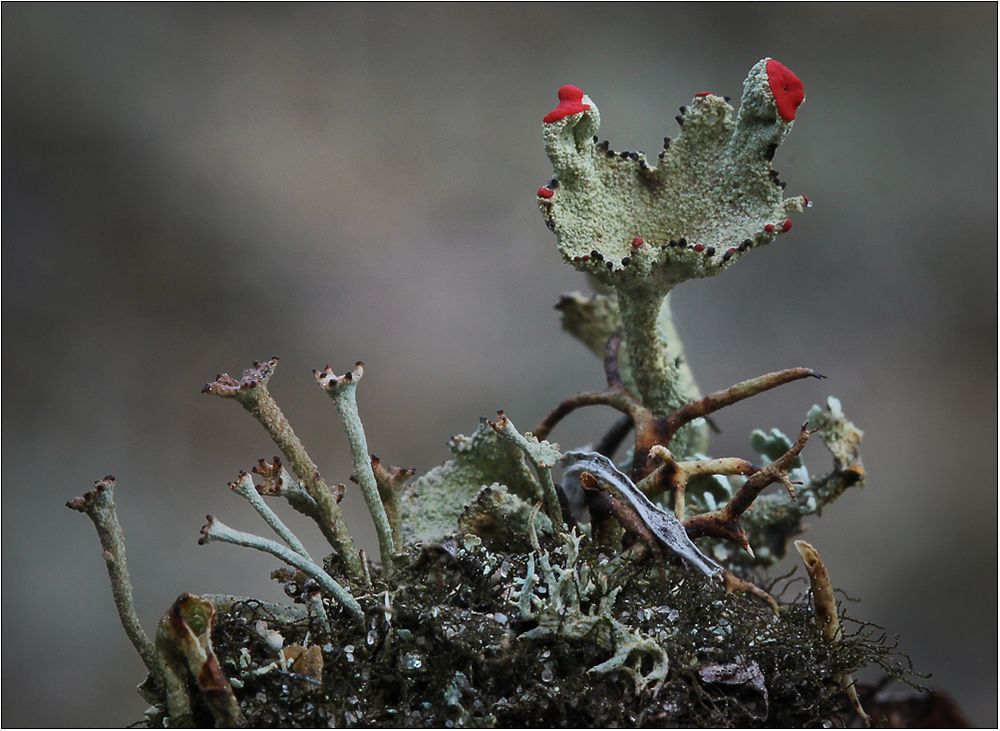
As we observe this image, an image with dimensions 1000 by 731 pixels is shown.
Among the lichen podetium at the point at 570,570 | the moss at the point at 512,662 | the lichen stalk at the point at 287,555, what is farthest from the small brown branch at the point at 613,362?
the lichen stalk at the point at 287,555

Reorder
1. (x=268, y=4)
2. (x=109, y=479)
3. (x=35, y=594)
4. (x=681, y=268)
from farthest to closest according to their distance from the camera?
(x=268, y=4), (x=35, y=594), (x=681, y=268), (x=109, y=479)

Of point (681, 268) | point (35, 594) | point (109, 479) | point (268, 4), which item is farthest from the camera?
point (268, 4)

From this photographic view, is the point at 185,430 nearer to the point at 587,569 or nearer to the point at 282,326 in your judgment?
the point at 282,326

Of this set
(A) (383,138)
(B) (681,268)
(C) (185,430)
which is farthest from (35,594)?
(B) (681,268)

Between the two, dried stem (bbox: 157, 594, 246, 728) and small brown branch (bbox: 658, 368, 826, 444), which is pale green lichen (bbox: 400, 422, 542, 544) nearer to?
small brown branch (bbox: 658, 368, 826, 444)

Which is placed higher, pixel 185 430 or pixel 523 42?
pixel 523 42

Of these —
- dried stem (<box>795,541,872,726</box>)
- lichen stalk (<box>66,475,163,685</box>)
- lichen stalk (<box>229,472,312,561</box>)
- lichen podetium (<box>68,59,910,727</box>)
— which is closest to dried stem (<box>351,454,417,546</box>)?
lichen podetium (<box>68,59,910,727</box>)
